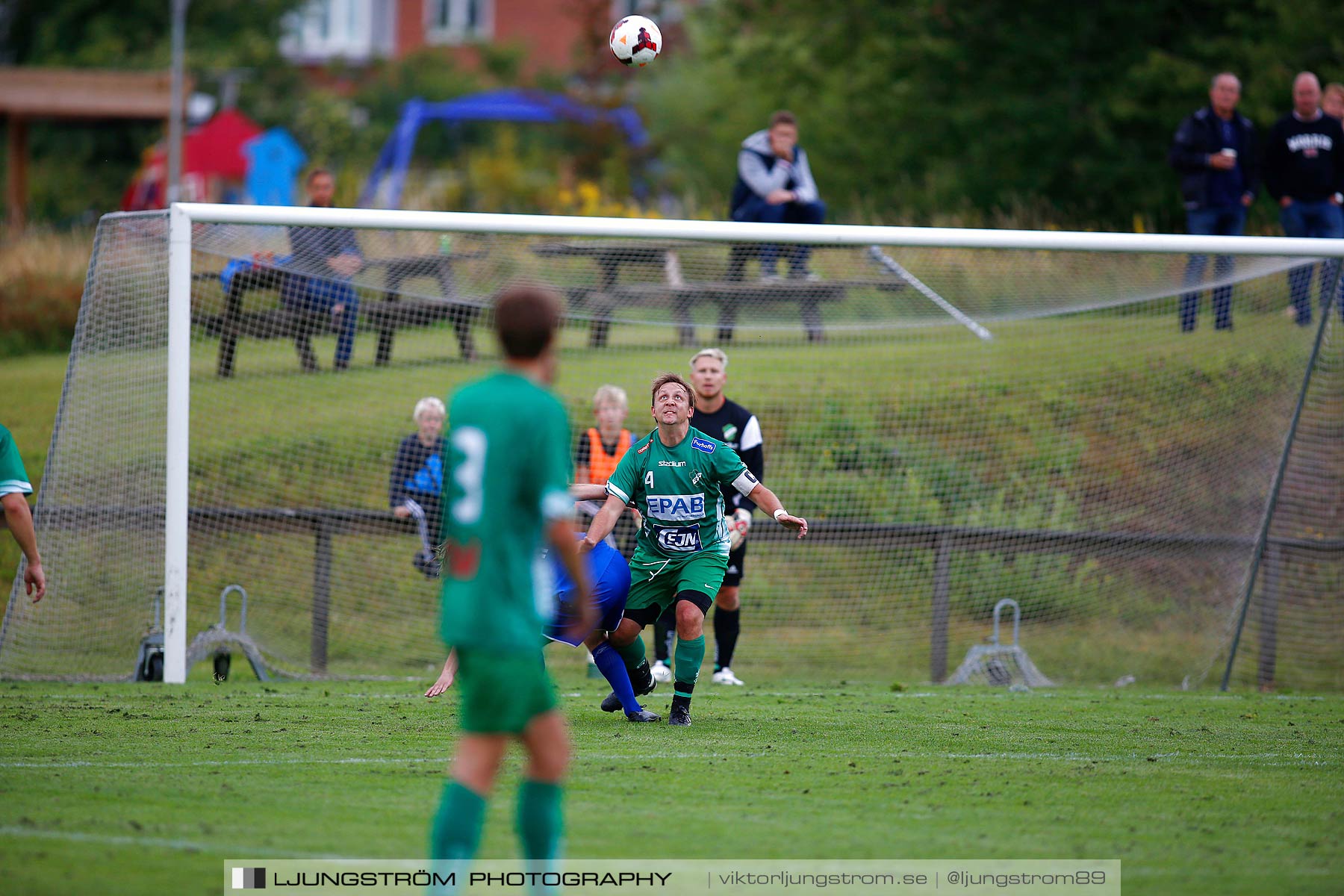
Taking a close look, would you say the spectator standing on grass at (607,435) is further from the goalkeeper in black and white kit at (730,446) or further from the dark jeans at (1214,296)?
the dark jeans at (1214,296)

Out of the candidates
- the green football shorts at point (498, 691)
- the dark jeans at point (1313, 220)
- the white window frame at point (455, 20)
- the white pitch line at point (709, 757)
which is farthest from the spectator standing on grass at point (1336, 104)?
the white window frame at point (455, 20)

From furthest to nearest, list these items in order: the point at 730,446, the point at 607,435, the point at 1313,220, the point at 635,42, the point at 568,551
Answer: the point at 1313,220 → the point at 607,435 → the point at 635,42 → the point at 730,446 → the point at 568,551

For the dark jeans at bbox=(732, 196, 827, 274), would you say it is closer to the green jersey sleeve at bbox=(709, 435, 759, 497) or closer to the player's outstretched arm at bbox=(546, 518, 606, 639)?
the green jersey sleeve at bbox=(709, 435, 759, 497)

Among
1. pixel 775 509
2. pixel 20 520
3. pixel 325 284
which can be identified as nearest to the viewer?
pixel 20 520

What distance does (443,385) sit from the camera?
42.4 feet

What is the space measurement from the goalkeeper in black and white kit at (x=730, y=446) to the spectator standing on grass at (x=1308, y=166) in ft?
23.4

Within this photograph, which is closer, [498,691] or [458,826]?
[458,826]

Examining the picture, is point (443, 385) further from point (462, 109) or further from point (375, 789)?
point (462, 109)

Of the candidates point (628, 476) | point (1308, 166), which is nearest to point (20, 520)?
point (628, 476)

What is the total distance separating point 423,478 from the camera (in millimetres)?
11352

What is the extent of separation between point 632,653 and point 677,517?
83 centimetres

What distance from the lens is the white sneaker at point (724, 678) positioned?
33.9 feet

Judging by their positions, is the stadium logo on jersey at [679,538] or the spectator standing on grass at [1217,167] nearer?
the stadium logo on jersey at [679,538]

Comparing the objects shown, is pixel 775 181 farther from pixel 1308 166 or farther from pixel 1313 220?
pixel 1313 220
